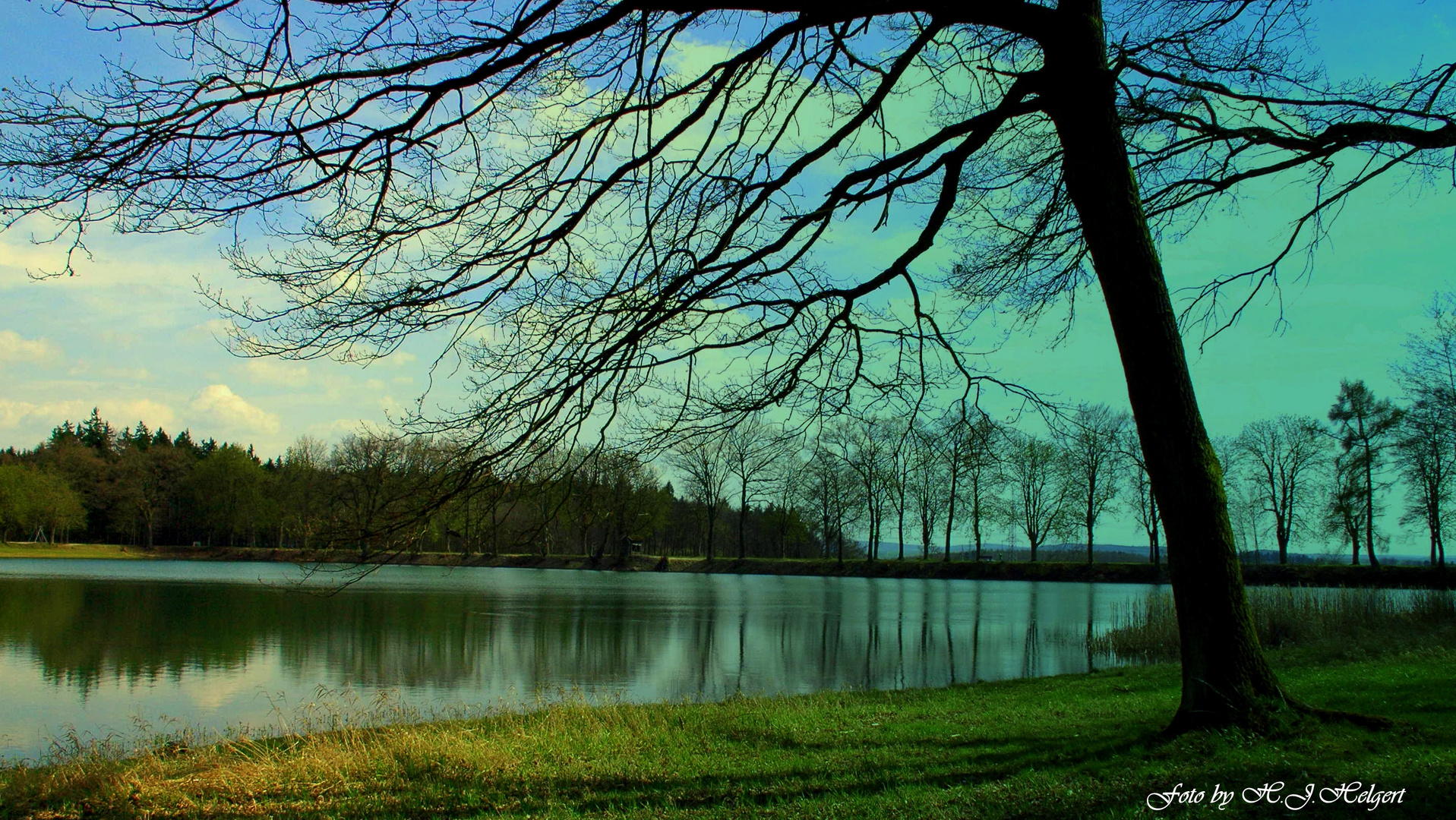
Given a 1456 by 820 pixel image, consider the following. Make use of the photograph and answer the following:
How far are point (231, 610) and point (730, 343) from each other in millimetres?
23053

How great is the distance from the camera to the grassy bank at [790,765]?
15.4 ft

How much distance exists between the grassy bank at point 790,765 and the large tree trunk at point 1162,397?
0.40 m

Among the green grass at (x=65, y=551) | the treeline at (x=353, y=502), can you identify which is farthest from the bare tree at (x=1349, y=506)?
the green grass at (x=65, y=551)

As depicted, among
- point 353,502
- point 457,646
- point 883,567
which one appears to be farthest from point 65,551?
point 353,502

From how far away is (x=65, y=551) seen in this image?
65.7m

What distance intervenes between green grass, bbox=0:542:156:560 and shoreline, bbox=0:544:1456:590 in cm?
6

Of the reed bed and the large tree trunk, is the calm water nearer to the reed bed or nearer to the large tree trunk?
the reed bed

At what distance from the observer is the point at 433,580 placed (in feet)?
137

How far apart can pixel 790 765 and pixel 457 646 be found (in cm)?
1306

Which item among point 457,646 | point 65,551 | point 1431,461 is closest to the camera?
point 457,646

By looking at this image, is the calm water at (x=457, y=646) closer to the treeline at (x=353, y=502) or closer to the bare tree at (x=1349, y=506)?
the treeline at (x=353, y=502)

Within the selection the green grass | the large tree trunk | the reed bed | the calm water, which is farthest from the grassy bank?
the green grass

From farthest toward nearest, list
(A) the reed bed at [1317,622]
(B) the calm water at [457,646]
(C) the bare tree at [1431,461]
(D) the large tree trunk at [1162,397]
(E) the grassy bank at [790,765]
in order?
(C) the bare tree at [1431,461] < (A) the reed bed at [1317,622] < (B) the calm water at [457,646] < (D) the large tree trunk at [1162,397] < (E) the grassy bank at [790,765]

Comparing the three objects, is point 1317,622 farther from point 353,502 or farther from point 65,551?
point 65,551
